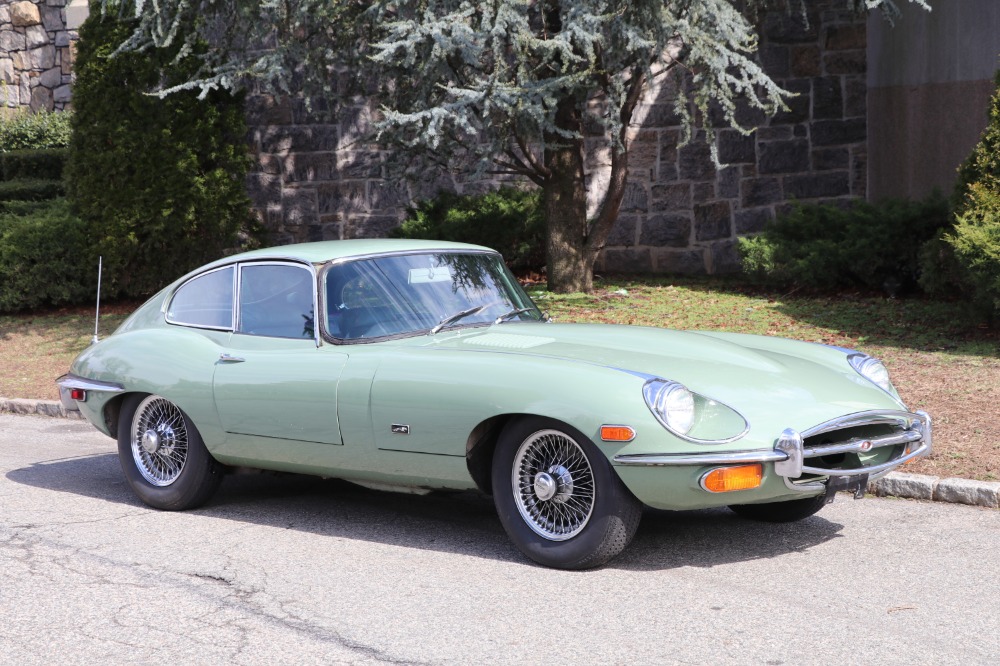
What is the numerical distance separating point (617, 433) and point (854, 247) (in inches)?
340

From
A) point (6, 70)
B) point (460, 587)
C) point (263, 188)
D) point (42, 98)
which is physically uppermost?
point (6, 70)

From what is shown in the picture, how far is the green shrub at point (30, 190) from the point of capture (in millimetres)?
19047

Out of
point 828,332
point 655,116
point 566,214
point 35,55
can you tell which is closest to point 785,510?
point 828,332

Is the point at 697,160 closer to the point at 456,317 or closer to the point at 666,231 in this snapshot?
the point at 666,231

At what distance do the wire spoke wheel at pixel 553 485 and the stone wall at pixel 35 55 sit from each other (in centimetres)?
2000

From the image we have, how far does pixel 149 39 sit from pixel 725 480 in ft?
37.0

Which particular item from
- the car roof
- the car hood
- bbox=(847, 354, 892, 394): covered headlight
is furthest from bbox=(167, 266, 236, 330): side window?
bbox=(847, 354, 892, 394): covered headlight

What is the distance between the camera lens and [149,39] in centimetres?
1428

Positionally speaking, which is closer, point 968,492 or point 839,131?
point 968,492

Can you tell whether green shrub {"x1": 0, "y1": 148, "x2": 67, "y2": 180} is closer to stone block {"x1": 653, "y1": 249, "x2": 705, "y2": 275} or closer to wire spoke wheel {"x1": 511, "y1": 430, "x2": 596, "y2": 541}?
stone block {"x1": 653, "y1": 249, "x2": 705, "y2": 275}

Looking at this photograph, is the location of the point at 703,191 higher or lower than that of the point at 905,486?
higher

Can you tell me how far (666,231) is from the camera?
1614 cm

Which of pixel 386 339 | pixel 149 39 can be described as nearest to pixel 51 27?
pixel 149 39

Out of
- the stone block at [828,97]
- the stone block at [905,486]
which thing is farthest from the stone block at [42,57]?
the stone block at [905,486]
